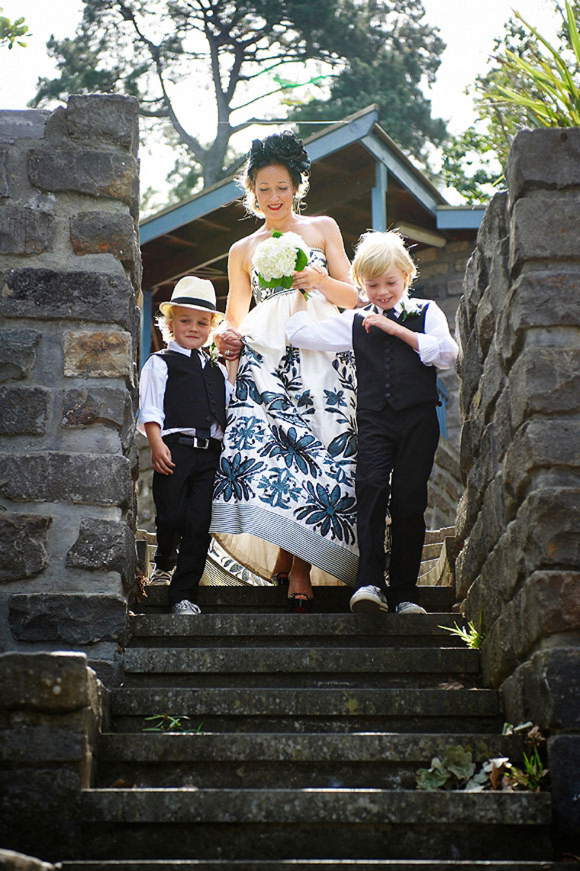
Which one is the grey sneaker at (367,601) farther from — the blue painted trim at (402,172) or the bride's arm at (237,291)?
the blue painted trim at (402,172)

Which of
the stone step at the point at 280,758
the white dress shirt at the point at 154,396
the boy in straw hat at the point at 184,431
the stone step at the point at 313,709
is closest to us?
the stone step at the point at 280,758

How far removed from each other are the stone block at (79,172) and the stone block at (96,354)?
1.83ft

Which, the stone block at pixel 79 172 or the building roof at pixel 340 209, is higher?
the building roof at pixel 340 209

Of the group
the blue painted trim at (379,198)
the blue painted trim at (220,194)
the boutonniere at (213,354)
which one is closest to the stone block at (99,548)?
the boutonniere at (213,354)

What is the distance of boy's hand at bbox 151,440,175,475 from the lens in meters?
4.73

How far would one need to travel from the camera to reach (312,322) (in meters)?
5.07

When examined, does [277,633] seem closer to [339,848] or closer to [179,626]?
[179,626]

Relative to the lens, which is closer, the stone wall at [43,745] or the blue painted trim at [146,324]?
the stone wall at [43,745]

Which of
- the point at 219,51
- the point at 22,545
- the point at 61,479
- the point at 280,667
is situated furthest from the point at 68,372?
the point at 219,51

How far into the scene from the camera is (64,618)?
3943 millimetres

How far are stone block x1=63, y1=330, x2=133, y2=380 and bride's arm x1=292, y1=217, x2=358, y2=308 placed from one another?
116cm

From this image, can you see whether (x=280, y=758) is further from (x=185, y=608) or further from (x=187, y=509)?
(x=187, y=509)

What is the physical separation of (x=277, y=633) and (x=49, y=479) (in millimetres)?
956

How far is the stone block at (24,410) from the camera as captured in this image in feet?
13.6
